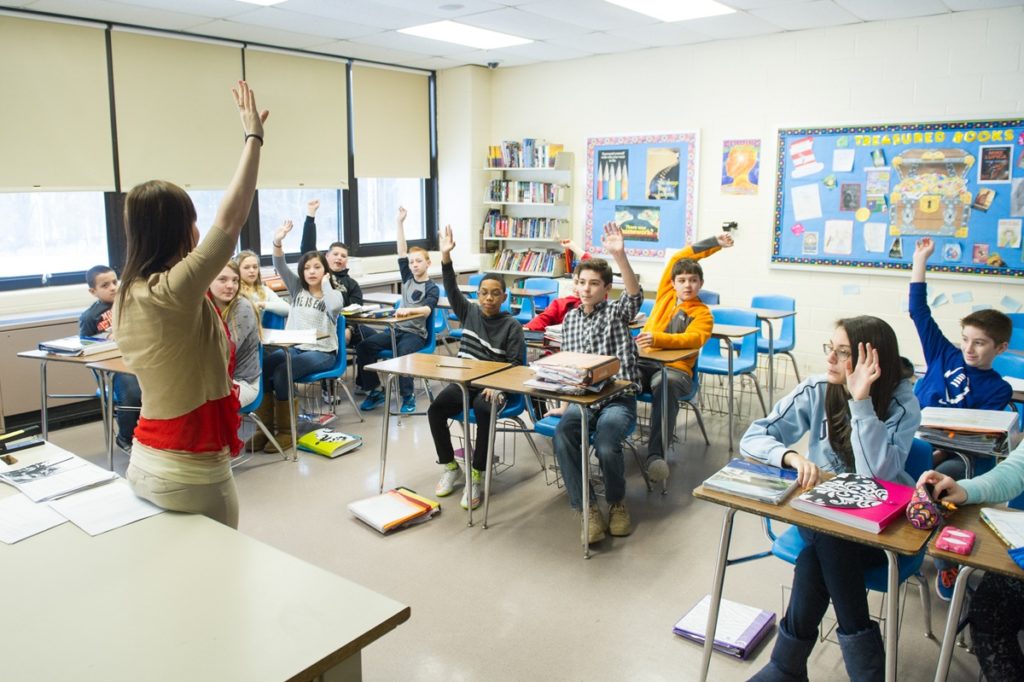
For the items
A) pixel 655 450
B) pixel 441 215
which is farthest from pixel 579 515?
pixel 441 215

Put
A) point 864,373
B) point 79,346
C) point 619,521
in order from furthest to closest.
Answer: point 79,346, point 619,521, point 864,373

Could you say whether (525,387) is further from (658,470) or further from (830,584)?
(830,584)

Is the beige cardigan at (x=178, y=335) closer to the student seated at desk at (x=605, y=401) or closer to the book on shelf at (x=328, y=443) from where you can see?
the student seated at desk at (x=605, y=401)

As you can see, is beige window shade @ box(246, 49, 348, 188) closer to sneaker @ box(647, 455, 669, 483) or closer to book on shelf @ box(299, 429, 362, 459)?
book on shelf @ box(299, 429, 362, 459)

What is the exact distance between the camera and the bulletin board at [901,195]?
5719 millimetres

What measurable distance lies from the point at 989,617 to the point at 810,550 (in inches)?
18.9

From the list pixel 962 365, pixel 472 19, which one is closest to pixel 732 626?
pixel 962 365

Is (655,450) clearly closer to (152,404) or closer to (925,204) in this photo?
(152,404)

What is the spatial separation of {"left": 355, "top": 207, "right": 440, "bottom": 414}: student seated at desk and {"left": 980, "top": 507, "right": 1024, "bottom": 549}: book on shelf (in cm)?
416

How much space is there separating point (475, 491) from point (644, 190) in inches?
170

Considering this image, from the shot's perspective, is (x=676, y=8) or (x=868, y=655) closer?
(x=868, y=655)

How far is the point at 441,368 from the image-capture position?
3.80 metres

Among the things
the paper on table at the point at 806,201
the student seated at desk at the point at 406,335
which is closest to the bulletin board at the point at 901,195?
the paper on table at the point at 806,201

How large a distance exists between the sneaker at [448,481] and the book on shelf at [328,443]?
87 centimetres
